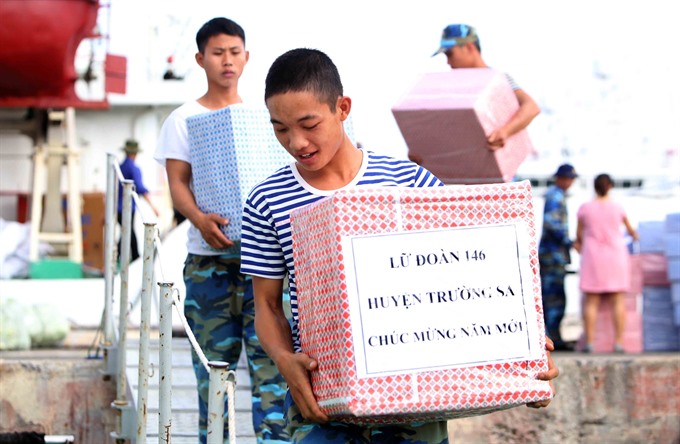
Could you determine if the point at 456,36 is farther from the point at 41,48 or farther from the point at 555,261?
the point at 41,48

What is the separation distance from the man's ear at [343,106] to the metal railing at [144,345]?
28.0 inches

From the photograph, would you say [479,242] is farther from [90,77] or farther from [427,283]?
[90,77]

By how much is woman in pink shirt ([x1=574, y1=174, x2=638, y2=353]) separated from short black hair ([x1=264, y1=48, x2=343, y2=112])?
6698 mm

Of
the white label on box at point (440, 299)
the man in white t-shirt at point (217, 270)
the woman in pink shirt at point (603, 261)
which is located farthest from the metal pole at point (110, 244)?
the woman in pink shirt at point (603, 261)

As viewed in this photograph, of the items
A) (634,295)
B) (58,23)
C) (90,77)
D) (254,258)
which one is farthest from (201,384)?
(90,77)

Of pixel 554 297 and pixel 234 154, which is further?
pixel 554 297

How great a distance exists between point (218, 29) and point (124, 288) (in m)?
1.55

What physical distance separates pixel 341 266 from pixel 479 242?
13.8 inches

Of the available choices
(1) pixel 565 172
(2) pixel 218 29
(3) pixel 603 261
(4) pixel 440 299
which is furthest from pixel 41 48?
(4) pixel 440 299

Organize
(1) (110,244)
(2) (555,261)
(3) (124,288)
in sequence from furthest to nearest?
(2) (555,261)
(1) (110,244)
(3) (124,288)

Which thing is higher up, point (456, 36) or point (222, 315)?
point (456, 36)

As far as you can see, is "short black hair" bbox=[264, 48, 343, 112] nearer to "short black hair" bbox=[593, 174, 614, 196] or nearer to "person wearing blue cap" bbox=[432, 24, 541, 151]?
"person wearing blue cap" bbox=[432, 24, 541, 151]

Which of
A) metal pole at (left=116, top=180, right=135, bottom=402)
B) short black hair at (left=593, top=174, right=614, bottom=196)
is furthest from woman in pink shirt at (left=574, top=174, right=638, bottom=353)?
metal pole at (left=116, top=180, right=135, bottom=402)

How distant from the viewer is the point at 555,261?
9.80 m
